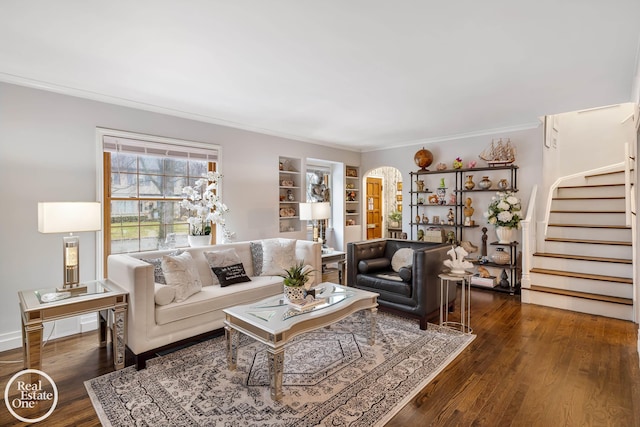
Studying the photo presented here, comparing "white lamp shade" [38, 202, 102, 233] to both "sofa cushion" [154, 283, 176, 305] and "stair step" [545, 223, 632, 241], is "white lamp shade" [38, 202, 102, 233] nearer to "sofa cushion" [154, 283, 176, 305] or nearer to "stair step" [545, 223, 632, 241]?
"sofa cushion" [154, 283, 176, 305]

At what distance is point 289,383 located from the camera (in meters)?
2.42

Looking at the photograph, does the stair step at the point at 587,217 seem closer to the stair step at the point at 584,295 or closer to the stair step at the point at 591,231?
the stair step at the point at 591,231

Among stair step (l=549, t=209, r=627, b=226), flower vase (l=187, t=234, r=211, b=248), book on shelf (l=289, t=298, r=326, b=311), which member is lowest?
book on shelf (l=289, t=298, r=326, b=311)

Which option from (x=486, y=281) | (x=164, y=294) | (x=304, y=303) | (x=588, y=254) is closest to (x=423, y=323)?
(x=304, y=303)

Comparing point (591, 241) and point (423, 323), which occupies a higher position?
point (591, 241)

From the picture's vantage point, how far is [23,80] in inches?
121

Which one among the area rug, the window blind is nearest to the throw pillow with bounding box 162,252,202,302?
the area rug

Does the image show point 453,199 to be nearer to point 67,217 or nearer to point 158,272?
point 158,272

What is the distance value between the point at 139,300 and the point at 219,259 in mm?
1019

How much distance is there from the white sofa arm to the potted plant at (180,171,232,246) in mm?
1214

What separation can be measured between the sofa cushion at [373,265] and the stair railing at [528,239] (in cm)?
187

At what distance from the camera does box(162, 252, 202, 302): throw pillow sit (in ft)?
9.75

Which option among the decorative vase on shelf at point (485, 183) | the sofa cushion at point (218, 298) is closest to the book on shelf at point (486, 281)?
the decorative vase on shelf at point (485, 183)

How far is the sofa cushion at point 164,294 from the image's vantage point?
2.79 m
